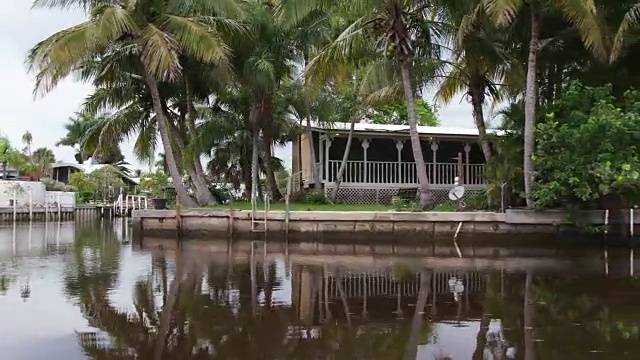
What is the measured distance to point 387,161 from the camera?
29891 millimetres

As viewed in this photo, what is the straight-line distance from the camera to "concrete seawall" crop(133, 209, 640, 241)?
64.0 feet

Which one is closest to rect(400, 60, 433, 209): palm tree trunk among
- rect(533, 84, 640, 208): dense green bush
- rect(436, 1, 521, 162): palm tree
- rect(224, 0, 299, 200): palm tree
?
rect(436, 1, 521, 162): palm tree

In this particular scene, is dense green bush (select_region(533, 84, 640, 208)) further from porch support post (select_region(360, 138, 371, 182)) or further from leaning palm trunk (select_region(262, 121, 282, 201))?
leaning palm trunk (select_region(262, 121, 282, 201))

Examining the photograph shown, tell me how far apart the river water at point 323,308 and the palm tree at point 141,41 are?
7.56 meters

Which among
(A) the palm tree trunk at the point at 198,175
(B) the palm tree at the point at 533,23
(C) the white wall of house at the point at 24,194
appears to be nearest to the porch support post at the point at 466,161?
(B) the palm tree at the point at 533,23

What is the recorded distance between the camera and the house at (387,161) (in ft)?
95.1

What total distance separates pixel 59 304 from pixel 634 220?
51.9 ft

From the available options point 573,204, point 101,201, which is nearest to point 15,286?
point 573,204

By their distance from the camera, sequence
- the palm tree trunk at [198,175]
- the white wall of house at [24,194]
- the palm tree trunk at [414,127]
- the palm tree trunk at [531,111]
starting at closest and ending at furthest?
the palm tree trunk at [531,111] → the palm tree trunk at [414,127] → the palm tree trunk at [198,175] → the white wall of house at [24,194]

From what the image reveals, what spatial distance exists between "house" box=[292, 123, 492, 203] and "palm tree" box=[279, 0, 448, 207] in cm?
656

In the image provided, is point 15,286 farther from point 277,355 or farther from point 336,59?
point 336,59

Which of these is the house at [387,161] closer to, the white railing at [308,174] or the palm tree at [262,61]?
the white railing at [308,174]

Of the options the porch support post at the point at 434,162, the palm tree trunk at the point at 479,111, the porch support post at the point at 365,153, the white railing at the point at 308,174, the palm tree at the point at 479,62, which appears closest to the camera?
the palm tree at the point at 479,62

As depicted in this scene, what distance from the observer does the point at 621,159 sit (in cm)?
1733
